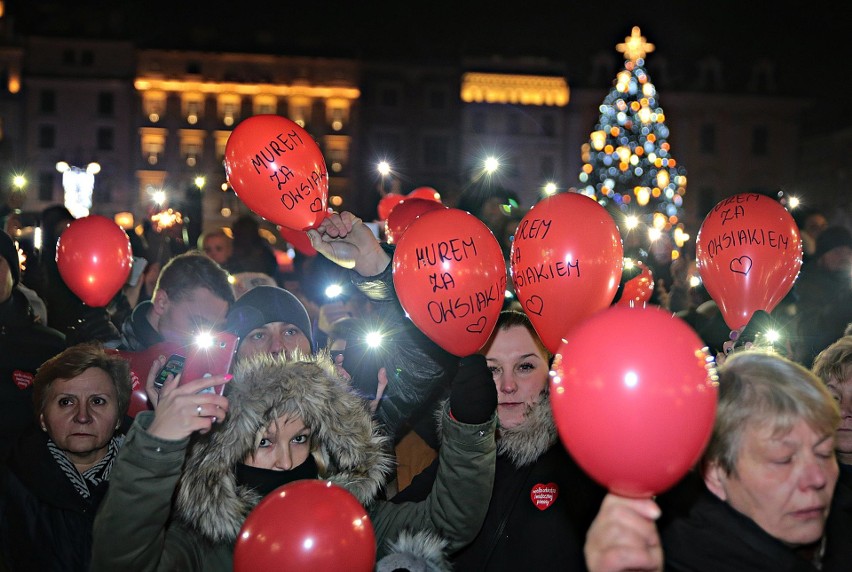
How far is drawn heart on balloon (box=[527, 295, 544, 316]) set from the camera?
3.21m

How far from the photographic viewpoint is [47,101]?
1896 inches

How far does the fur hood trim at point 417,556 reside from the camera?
2.52 meters

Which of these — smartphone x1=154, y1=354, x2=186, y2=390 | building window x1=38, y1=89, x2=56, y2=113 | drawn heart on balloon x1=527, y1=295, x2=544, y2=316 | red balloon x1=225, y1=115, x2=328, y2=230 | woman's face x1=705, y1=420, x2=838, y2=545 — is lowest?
woman's face x1=705, y1=420, x2=838, y2=545

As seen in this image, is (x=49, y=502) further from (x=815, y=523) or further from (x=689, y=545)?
(x=815, y=523)

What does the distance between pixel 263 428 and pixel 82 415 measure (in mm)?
983

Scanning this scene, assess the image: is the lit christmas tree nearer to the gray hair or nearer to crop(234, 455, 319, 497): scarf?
crop(234, 455, 319, 497): scarf

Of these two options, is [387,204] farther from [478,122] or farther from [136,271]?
[478,122]

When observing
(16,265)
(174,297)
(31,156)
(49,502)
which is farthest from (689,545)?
(31,156)

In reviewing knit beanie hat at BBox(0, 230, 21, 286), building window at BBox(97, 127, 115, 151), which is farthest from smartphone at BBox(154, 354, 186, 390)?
building window at BBox(97, 127, 115, 151)

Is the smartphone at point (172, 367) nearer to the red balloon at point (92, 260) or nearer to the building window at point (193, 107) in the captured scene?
the red balloon at point (92, 260)

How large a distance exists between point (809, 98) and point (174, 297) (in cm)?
5070

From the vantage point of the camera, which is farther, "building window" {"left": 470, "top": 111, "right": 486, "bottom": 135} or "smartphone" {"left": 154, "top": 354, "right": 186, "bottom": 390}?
"building window" {"left": 470, "top": 111, "right": 486, "bottom": 135}

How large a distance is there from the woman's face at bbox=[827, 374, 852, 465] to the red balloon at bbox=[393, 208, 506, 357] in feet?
4.54

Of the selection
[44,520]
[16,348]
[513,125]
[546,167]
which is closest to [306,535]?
[44,520]
